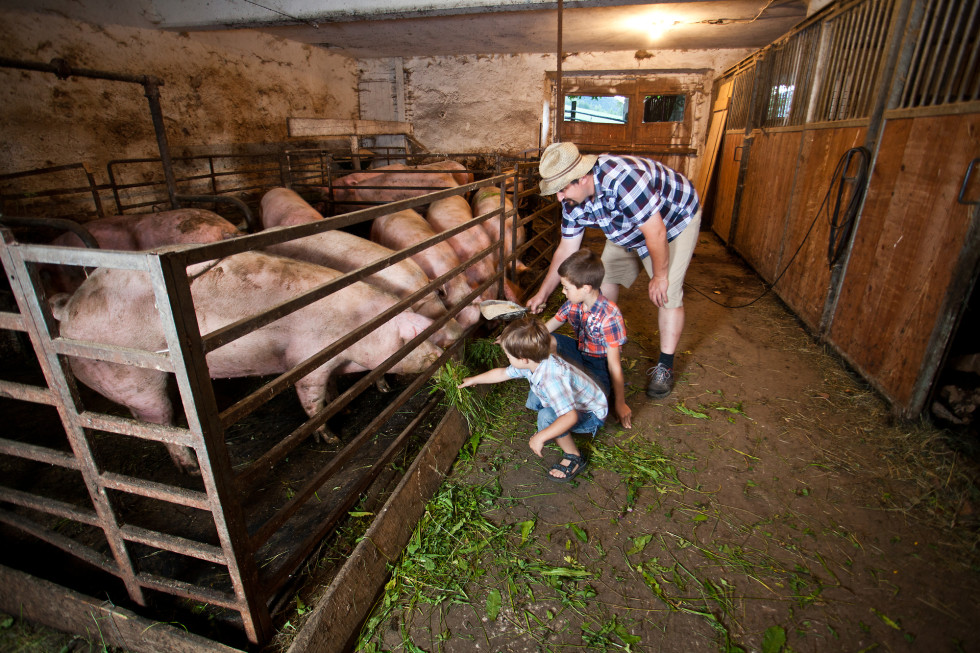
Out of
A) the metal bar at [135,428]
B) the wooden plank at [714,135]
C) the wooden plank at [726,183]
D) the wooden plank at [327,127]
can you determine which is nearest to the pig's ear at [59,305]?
the metal bar at [135,428]

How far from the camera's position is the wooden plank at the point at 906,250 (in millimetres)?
2896

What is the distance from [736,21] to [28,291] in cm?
916

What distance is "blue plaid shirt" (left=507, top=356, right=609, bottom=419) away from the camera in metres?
2.55

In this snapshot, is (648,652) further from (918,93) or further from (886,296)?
(918,93)

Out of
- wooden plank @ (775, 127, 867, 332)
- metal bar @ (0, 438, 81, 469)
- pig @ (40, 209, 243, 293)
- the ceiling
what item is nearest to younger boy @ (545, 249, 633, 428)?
metal bar @ (0, 438, 81, 469)

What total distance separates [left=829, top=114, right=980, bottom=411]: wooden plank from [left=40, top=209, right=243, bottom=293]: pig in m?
5.39

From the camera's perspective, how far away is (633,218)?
10.1 feet

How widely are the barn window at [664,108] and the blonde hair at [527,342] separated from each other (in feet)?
32.5

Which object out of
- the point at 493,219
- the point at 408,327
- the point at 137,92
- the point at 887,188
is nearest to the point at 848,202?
the point at 887,188

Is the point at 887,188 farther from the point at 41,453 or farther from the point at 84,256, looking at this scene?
the point at 41,453

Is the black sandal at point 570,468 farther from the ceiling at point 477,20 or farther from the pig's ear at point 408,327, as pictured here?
the ceiling at point 477,20

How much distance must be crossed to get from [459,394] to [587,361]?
90 centimetres

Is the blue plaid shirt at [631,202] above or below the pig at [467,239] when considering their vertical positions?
above

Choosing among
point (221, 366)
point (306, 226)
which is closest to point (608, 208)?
point (306, 226)
